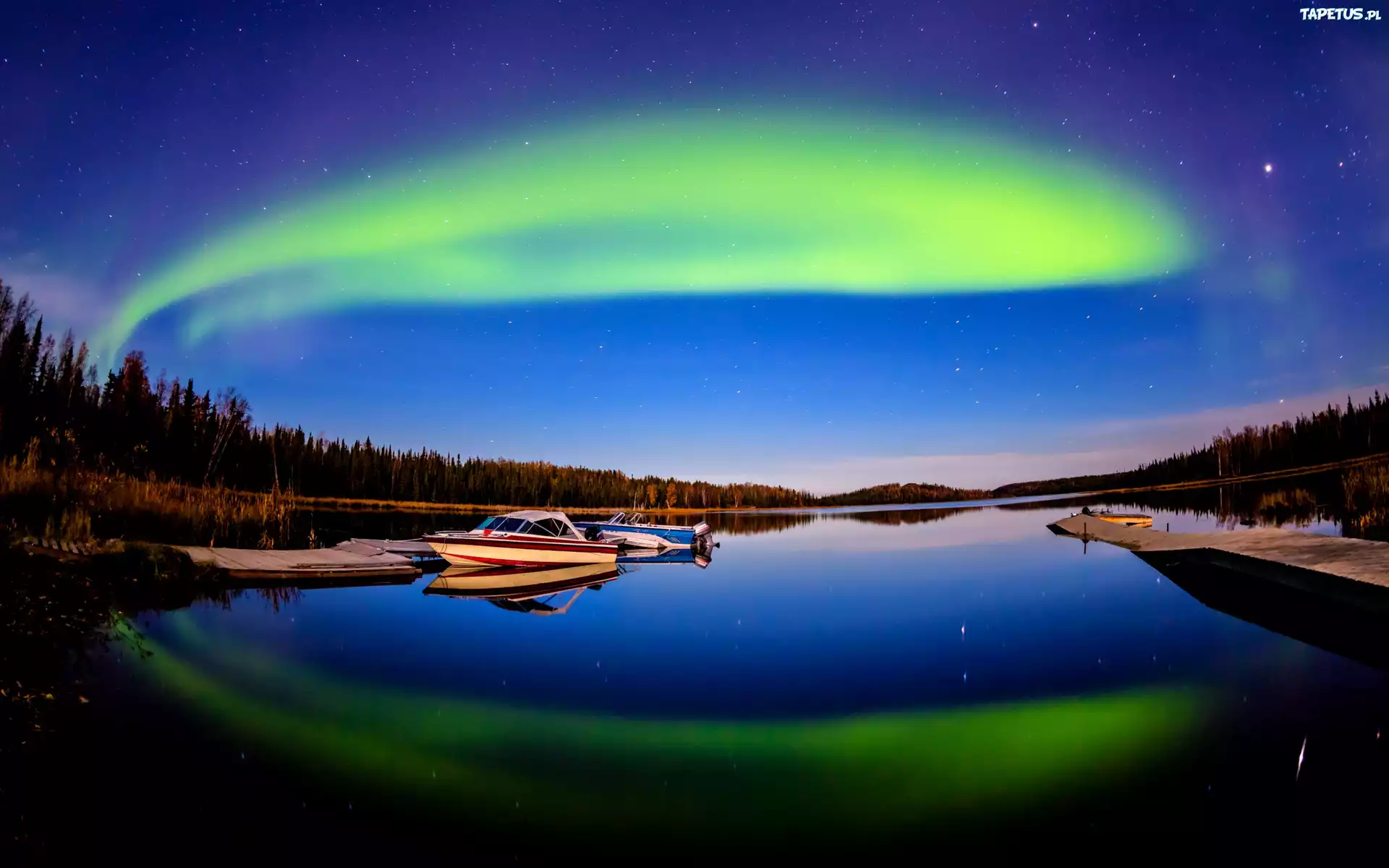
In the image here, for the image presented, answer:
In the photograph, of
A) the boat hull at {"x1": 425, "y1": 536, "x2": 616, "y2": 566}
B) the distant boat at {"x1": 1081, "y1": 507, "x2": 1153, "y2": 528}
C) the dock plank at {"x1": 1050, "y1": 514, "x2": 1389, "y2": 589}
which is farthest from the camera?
the distant boat at {"x1": 1081, "y1": 507, "x2": 1153, "y2": 528}

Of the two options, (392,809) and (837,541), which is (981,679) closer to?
(392,809)

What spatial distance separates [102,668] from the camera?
37.4 ft

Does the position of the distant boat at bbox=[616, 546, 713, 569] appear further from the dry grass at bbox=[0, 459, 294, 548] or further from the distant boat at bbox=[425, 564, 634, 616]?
the dry grass at bbox=[0, 459, 294, 548]

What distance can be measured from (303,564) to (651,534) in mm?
30396

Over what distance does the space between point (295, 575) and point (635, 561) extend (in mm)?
22686

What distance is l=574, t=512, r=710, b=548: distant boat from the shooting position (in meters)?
53.9

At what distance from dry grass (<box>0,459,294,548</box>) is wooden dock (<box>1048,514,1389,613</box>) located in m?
35.5

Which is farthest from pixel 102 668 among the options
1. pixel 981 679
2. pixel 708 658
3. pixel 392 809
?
pixel 981 679

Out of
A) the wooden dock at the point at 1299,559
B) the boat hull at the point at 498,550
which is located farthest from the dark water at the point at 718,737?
the boat hull at the point at 498,550

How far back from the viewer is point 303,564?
27.7 meters

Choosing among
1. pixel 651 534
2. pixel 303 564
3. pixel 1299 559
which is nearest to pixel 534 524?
pixel 303 564

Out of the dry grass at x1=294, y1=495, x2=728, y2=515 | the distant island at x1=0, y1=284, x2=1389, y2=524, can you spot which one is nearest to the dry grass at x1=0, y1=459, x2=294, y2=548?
the distant island at x1=0, y1=284, x2=1389, y2=524

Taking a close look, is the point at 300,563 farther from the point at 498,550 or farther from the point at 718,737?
the point at 718,737

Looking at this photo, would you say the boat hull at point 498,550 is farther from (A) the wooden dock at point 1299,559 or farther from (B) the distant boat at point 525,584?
(A) the wooden dock at point 1299,559
